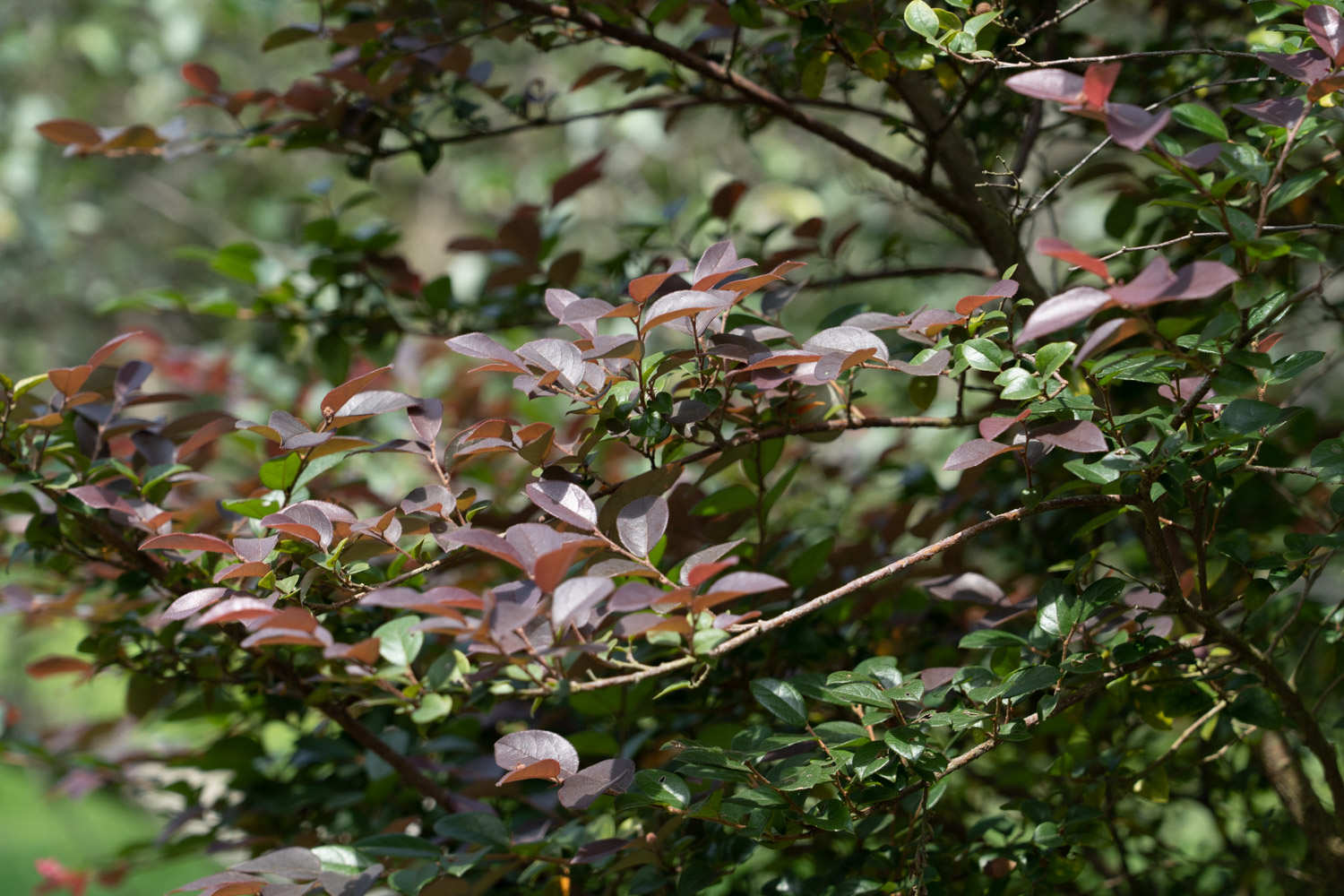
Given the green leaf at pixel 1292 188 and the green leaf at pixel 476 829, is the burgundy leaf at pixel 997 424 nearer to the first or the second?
the green leaf at pixel 1292 188

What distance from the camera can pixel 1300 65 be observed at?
645 mm

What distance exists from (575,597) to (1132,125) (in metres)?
0.37

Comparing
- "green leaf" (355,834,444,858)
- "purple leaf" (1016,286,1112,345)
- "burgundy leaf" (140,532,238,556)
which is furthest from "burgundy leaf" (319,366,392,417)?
"purple leaf" (1016,286,1112,345)

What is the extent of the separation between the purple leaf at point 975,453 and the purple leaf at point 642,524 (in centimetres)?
18

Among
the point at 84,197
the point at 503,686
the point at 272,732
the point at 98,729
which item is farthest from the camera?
the point at 84,197

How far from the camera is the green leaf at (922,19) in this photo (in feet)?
2.49

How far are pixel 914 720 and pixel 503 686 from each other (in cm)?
30

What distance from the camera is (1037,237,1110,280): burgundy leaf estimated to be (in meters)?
0.49

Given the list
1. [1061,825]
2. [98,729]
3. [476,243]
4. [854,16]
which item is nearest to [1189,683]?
[1061,825]

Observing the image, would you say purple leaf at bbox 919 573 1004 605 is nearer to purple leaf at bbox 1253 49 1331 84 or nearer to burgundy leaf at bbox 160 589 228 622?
purple leaf at bbox 1253 49 1331 84

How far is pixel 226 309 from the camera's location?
127cm

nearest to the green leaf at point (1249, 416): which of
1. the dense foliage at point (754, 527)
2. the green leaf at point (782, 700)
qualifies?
the dense foliage at point (754, 527)

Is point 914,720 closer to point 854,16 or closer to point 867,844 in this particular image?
point 867,844

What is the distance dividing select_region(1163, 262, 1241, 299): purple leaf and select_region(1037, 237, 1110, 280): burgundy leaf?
0.11ft
